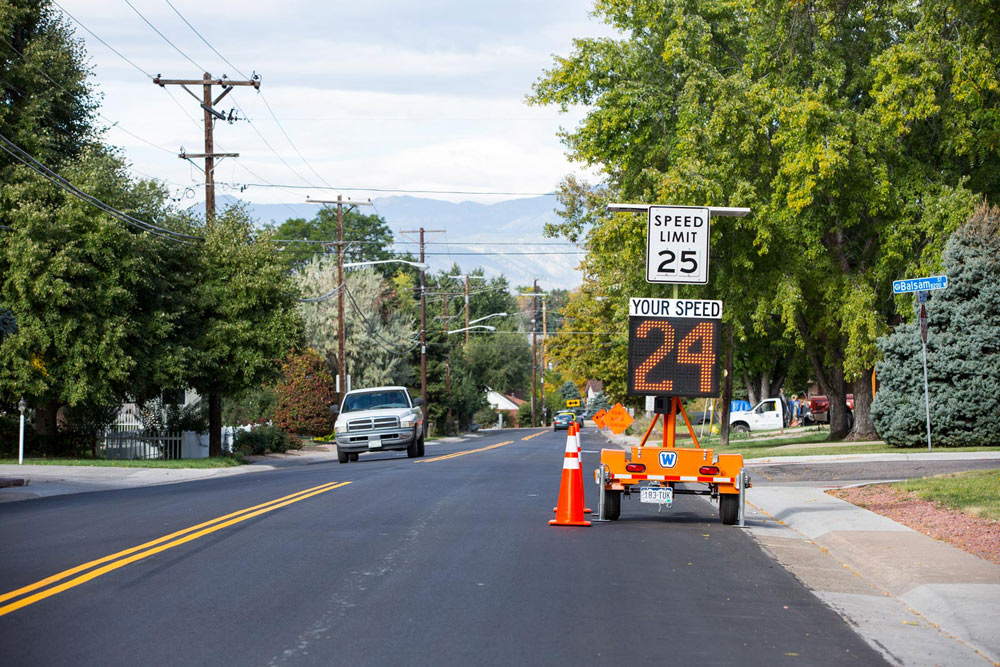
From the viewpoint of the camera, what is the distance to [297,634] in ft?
23.4

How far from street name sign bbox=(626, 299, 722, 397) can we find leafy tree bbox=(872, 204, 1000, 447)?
13805 millimetres

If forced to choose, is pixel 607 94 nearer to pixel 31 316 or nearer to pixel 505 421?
pixel 31 316

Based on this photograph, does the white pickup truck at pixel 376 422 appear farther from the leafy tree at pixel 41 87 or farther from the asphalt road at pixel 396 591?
the asphalt road at pixel 396 591

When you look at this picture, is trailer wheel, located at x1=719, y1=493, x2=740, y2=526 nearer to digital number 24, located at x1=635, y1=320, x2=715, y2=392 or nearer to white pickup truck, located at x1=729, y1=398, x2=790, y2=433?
digital number 24, located at x1=635, y1=320, x2=715, y2=392

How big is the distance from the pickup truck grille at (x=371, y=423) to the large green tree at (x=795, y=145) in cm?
740

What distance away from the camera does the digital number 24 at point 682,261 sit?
44.0 feet

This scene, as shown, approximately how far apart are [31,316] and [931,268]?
2209cm

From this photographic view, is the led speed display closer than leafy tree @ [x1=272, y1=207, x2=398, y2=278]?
Yes

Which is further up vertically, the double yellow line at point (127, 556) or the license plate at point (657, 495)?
the license plate at point (657, 495)

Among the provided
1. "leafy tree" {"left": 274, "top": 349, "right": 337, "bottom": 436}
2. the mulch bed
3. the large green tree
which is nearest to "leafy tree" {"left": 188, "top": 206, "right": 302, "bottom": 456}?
the large green tree

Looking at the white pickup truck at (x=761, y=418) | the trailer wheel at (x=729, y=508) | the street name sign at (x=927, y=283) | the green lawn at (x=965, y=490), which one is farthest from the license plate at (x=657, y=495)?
the white pickup truck at (x=761, y=418)

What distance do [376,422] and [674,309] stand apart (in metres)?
18.7

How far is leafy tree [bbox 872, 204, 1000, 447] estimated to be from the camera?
25.2m

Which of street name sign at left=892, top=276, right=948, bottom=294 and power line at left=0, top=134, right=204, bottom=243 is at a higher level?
power line at left=0, top=134, right=204, bottom=243
